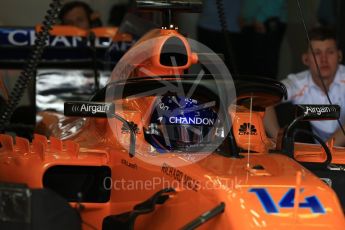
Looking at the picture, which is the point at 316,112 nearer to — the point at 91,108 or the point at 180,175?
the point at 180,175

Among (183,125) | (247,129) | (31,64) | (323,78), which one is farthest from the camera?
(323,78)

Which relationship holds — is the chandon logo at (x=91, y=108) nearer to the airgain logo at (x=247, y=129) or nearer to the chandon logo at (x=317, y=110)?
the airgain logo at (x=247, y=129)

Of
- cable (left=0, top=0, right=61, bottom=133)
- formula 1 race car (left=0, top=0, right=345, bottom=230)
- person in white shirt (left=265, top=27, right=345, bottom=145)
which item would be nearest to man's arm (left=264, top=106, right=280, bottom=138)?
person in white shirt (left=265, top=27, right=345, bottom=145)

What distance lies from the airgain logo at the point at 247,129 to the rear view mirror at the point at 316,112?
7.7 inches

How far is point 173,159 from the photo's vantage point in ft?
10.1

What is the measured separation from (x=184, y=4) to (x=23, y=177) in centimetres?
115

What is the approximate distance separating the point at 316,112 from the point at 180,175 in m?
0.69

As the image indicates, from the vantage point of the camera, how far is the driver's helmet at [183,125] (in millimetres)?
3271

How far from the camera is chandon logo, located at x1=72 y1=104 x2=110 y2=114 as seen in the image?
10.3 feet

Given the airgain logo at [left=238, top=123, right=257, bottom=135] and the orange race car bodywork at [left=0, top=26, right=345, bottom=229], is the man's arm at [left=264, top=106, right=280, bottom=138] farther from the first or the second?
the airgain logo at [left=238, top=123, right=257, bottom=135]

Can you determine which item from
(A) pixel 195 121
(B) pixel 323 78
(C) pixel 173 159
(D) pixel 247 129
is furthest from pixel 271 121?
(C) pixel 173 159

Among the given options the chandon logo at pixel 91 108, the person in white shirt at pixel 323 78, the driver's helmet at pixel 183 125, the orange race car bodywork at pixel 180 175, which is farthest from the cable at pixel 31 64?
the person in white shirt at pixel 323 78

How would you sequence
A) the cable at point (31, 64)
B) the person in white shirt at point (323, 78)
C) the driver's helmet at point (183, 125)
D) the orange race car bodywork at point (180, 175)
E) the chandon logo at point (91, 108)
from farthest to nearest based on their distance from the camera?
the person in white shirt at point (323, 78)
the cable at point (31, 64)
the driver's helmet at point (183, 125)
the chandon logo at point (91, 108)
the orange race car bodywork at point (180, 175)

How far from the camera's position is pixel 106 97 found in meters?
3.53
